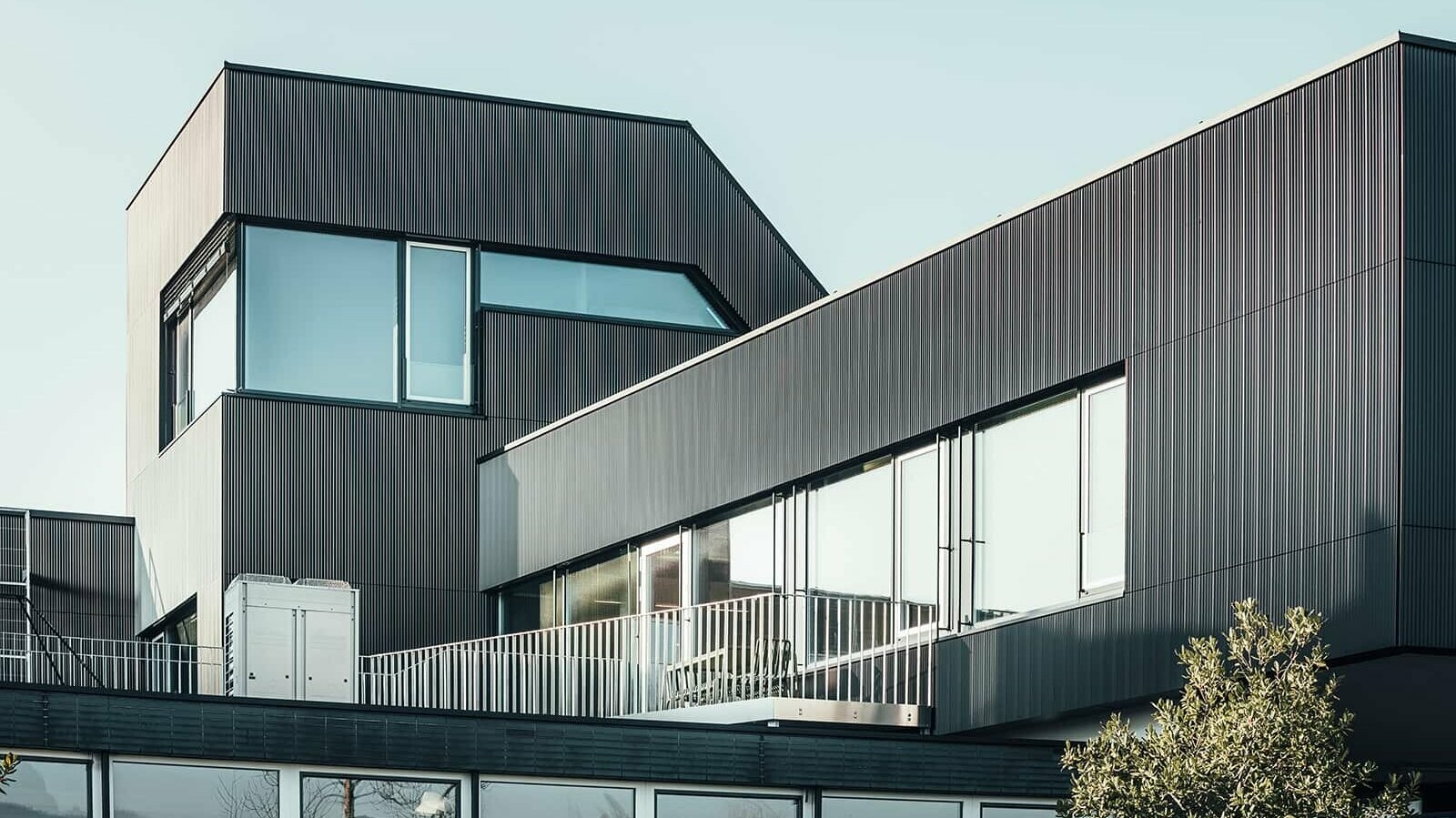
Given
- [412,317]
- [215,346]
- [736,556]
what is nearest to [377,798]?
[736,556]

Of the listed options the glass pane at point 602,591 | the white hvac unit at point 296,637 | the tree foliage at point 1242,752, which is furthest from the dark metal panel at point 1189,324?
the white hvac unit at point 296,637

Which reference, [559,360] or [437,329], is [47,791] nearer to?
[437,329]

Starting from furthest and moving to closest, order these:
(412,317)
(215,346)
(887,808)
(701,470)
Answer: (215,346), (412,317), (701,470), (887,808)

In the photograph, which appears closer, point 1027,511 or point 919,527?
point 1027,511

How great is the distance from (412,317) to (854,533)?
885 centimetres

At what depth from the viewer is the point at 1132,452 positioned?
16203 millimetres

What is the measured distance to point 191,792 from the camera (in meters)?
13.9

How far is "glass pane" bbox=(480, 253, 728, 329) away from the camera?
27.4 m

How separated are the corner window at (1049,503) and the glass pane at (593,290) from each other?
10.5 metres

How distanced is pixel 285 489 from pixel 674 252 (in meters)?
5.91

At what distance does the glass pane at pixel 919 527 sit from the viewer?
18578 mm

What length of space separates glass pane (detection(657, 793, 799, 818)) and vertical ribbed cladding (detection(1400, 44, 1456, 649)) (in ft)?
14.8


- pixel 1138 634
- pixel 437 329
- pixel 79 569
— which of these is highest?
pixel 437 329

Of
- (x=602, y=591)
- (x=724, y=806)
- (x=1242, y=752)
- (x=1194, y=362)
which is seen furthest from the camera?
(x=602, y=591)
